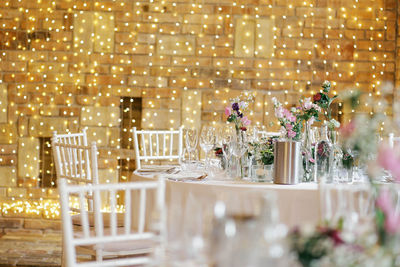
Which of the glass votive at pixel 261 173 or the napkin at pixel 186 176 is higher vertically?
the glass votive at pixel 261 173

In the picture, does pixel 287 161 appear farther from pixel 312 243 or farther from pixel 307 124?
pixel 312 243

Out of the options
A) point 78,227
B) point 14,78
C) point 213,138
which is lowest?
point 78,227

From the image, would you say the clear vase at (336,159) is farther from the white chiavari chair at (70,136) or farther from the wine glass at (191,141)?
the white chiavari chair at (70,136)

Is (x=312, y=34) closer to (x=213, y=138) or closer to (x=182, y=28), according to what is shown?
(x=182, y=28)

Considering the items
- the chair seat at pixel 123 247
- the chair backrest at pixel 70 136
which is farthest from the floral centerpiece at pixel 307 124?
the chair backrest at pixel 70 136

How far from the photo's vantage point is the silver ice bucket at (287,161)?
2.99m

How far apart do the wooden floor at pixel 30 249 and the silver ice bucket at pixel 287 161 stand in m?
2.22

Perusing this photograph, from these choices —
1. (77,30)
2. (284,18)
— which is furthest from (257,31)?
(77,30)

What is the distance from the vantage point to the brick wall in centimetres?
541

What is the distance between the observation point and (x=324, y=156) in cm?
312

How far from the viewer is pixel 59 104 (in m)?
5.43

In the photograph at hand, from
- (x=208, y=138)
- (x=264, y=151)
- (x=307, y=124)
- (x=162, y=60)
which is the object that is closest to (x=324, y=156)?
(x=307, y=124)

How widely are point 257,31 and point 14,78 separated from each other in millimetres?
2076

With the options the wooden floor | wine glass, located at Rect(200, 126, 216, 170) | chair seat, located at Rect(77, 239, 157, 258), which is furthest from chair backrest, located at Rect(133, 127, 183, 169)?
chair seat, located at Rect(77, 239, 157, 258)
